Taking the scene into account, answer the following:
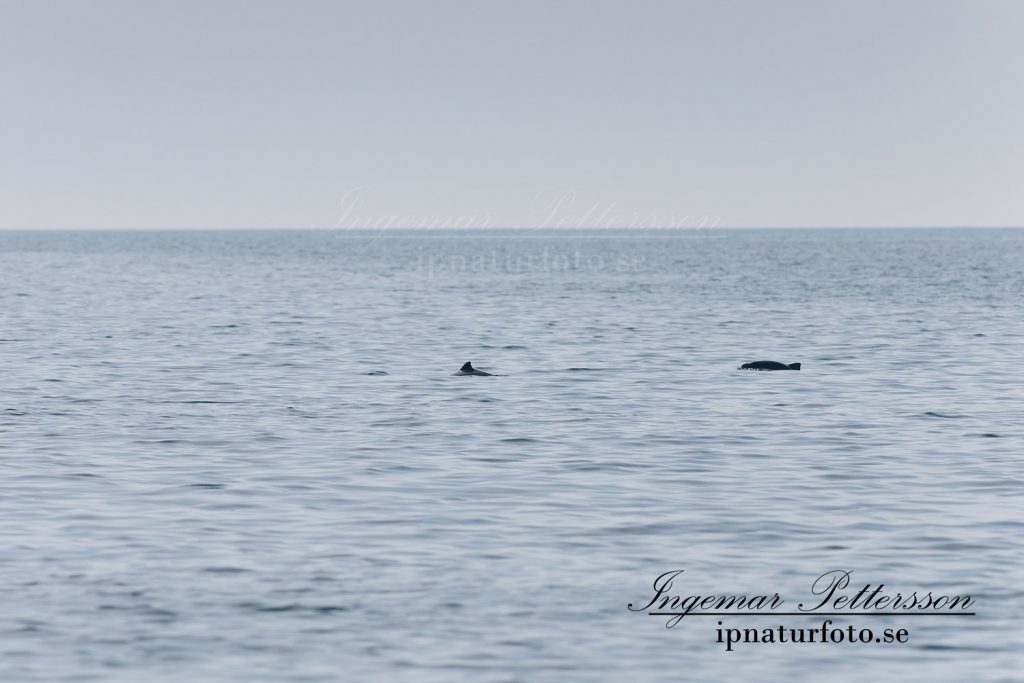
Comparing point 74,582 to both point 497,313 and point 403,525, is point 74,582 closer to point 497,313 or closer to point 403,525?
point 403,525

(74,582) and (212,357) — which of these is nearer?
(74,582)

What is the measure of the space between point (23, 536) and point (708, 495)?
7989mm

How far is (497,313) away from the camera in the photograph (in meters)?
65.4

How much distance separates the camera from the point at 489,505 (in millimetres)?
19141

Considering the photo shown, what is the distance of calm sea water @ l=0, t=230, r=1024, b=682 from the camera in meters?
13.2

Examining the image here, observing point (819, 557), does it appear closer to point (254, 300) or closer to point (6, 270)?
Result: point (254, 300)

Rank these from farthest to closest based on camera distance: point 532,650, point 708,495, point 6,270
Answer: point 6,270 < point 708,495 < point 532,650

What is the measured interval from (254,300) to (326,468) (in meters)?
56.4

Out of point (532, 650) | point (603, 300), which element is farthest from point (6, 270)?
point (532, 650)

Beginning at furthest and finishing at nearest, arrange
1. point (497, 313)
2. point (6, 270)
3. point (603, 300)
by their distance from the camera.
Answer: point (6, 270), point (603, 300), point (497, 313)

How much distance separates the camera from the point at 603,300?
7600 centimetres

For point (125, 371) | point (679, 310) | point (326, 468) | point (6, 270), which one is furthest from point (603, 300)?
point (6, 270)

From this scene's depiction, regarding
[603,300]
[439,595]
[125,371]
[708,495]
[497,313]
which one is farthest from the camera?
[603,300]

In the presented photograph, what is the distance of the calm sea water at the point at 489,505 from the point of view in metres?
13.2
